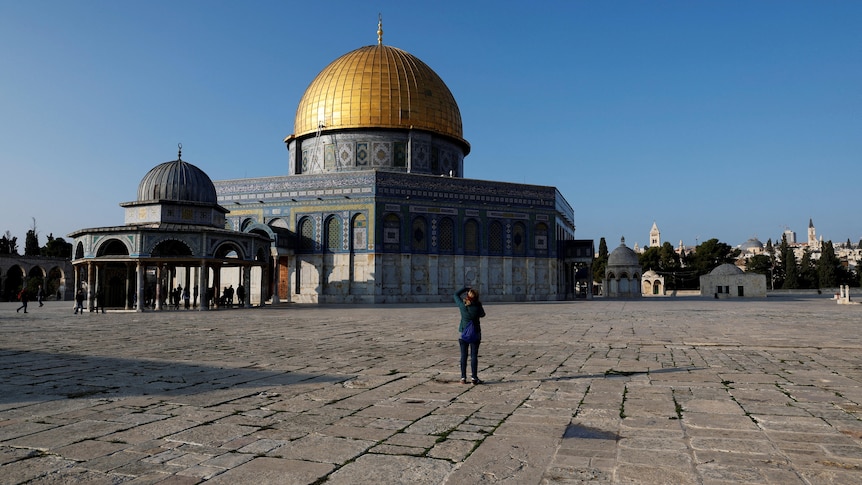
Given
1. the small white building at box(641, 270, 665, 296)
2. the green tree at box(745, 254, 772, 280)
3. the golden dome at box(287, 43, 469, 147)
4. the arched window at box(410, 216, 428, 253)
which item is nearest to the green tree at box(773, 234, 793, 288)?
the green tree at box(745, 254, 772, 280)

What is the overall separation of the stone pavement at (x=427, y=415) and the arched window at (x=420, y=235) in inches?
976

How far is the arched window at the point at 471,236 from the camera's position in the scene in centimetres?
3672

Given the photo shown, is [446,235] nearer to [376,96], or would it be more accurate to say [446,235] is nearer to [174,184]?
[376,96]

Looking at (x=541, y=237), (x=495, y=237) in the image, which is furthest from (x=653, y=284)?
(x=495, y=237)

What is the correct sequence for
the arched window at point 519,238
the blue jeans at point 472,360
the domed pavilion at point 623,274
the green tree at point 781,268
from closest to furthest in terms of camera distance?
the blue jeans at point 472,360, the arched window at point 519,238, the domed pavilion at point 623,274, the green tree at point 781,268

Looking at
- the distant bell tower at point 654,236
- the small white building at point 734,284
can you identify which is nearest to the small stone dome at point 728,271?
the small white building at point 734,284

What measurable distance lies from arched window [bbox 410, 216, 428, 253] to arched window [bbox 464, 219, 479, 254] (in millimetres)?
2595

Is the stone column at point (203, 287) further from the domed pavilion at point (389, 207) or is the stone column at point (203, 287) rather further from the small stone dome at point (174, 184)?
the domed pavilion at point (389, 207)

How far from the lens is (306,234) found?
3584 centimetres

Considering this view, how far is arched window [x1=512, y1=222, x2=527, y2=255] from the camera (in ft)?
125

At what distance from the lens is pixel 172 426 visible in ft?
16.0

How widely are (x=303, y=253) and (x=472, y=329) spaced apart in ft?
96.3

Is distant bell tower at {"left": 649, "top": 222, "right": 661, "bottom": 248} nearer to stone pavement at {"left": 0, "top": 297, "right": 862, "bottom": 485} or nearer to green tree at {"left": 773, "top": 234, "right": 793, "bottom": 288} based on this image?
green tree at {"left": 773, "top": 234, "right": 793, "bottom": 288}

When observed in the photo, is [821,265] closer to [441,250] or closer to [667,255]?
[667,255]
